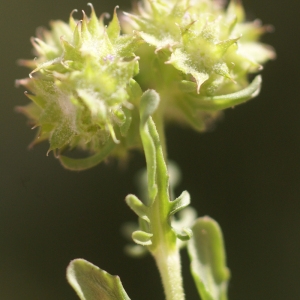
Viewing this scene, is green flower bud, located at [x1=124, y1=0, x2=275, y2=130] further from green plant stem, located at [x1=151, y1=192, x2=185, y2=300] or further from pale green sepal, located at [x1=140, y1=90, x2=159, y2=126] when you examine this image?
green plant stem, located at [x1=151, y1=192, x2=185, y2=300]

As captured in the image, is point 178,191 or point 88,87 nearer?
point 88,87

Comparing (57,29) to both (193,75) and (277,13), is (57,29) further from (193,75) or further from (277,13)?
(277,13)

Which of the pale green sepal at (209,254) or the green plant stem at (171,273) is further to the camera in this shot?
the pale green sepal at (209,254)

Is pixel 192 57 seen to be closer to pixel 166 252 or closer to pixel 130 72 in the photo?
pixel 130 72

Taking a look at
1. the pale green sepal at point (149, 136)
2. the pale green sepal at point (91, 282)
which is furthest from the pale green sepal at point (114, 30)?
the pale green sepal at point (91, 282)

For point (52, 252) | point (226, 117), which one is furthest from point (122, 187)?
point (226, 117)

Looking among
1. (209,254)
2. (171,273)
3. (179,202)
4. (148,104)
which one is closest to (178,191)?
(209,254)

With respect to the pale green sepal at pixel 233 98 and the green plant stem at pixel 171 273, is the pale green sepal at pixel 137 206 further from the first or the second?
the pale green sepal at pixel 233 98

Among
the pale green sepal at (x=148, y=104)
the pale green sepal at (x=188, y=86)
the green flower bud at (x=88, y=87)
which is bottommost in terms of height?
the pale green sepal at (x=188, y=86)
